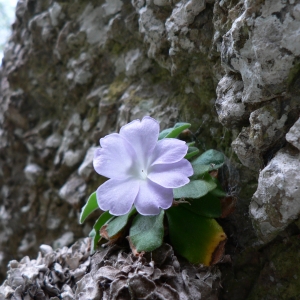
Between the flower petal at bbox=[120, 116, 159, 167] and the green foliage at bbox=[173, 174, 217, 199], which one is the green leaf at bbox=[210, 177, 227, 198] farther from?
the flower petal at bbox=[120, 116, 159, 167]

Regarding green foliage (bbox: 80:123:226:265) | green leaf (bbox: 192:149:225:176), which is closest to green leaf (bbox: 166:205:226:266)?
green foliage (bbox: 80:123:226:265)

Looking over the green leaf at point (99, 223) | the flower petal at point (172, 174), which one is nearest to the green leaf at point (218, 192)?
the flower petal at point (172, 174)

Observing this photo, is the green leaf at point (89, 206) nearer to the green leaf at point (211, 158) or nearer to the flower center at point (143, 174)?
the flower center at point (143, 174)

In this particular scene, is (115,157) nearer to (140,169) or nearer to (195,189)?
(140,169)

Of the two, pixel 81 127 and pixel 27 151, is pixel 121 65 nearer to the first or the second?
pixel 81 127

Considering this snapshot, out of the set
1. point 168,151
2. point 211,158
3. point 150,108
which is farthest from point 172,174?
point 150,108

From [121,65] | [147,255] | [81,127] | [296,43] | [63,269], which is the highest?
[296,43]

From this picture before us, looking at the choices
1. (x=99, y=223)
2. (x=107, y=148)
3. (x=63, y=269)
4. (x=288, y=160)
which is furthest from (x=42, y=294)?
(x=288, y=160)
